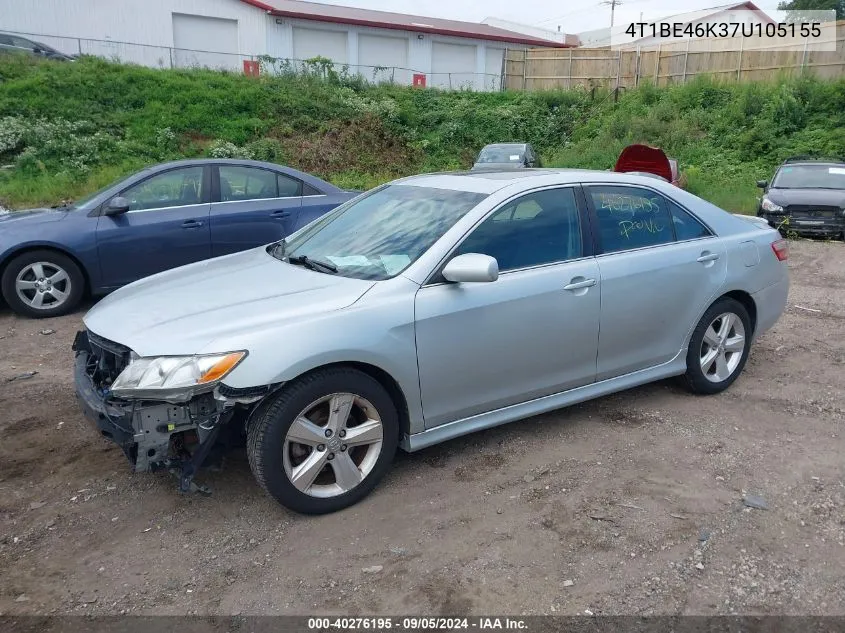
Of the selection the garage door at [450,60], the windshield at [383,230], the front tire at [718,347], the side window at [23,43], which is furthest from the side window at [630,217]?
the garage door at [450,60]

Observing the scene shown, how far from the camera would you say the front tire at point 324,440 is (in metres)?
3.06

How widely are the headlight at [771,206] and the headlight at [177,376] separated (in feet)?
38.6

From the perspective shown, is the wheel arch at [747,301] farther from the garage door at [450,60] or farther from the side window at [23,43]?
the garage door at [450,60]

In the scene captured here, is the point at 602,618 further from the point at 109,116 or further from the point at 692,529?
the point at 109,116

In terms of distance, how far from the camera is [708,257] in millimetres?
4582

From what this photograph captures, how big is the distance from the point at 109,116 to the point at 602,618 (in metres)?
21.1

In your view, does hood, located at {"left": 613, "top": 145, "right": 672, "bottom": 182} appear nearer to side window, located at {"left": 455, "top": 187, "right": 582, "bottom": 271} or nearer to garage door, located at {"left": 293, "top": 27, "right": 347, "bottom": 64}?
side window, located at {"left": 455, "top": 187, "right": 582, "bottom": 271}

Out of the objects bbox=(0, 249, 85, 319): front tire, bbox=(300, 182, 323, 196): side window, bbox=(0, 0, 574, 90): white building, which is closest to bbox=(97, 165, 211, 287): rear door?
bbox=(0, 249, 85, 319): front tire

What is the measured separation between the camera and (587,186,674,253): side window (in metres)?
4.21

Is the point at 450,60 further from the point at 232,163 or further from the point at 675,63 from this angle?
the point at 232,163

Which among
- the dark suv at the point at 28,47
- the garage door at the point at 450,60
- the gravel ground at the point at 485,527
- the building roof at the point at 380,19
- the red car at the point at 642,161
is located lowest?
the gravel ground at the point at 485,527

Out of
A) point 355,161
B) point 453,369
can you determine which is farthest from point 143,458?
point 355,161

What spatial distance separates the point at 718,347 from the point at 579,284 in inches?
58.3

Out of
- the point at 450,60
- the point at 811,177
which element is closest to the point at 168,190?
the point at 811,177
